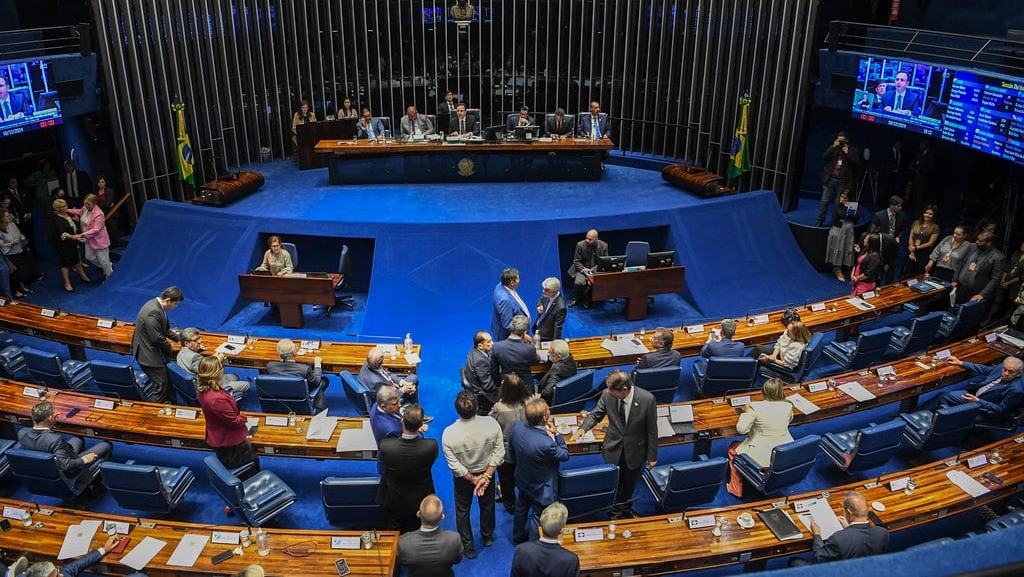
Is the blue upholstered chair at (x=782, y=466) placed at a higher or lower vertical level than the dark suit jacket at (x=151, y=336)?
lower

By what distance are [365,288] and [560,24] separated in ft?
27.9

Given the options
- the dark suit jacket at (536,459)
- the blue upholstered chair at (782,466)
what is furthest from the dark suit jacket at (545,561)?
the blue upholstered chair at (782,466)

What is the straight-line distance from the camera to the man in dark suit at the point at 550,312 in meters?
8.61

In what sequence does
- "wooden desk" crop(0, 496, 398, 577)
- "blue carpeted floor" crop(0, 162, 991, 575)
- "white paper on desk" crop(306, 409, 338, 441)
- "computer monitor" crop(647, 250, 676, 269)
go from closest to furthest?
"wooden desk" crop(0, 496, 398, 577), "white paper on desk" crop(306, 409, 338, 441), "blue carpeted floor" crop(0, 162, 991, 575), "computer monitor" crop(647, 250, 676, 269)

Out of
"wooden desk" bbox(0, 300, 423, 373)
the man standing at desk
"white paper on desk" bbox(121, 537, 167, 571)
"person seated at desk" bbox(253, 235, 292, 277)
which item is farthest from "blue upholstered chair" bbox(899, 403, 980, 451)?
"person seated at desk" bbox(253, 235, 292, 277)

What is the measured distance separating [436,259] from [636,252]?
10.3 ft

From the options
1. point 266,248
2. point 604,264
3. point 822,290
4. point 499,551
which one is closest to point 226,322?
point 266,248

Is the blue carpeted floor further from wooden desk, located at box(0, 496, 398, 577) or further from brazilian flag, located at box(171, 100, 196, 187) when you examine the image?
A: wooden desk, located at box(0, 496, 398, 577)

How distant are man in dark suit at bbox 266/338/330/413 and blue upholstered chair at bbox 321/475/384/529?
2.07 meters

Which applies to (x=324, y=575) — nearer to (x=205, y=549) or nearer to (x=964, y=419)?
(x=205, y=549)

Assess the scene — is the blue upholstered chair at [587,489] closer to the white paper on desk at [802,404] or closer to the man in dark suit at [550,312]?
the white paper on desk at [802,404]

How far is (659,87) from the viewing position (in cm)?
1667

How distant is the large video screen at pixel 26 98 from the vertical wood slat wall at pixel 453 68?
1.31 m

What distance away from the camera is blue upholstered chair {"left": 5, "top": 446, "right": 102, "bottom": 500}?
20.8 ft
